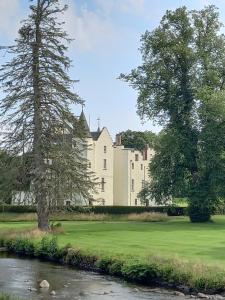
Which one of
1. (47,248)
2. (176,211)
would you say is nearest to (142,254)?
(47,248)

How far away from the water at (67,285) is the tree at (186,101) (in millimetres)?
27504

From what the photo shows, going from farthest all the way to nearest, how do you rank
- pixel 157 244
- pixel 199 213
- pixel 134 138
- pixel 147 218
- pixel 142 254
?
pixel 134 138
pixel 147 218
pixel 199 213
pixel 157 244
pixel 142 254

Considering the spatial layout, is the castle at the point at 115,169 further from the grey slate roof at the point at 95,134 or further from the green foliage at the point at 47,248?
the green foliage at the point at 47,248

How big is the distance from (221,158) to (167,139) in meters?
5.50

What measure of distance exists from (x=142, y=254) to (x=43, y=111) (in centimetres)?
1799

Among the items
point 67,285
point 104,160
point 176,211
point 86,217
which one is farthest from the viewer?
point 104,160

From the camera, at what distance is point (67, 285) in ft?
71.7

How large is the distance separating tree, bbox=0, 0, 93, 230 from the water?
41.1ft

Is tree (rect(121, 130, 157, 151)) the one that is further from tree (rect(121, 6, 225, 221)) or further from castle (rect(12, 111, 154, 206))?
tree (rect(121, 6, 225, 221))

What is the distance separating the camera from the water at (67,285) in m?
19.6

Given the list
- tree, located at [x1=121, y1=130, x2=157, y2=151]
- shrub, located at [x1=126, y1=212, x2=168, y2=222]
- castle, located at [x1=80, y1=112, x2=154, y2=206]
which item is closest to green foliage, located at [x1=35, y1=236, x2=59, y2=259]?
shrub, located at [x1=126, y1=212, x2=168, y2=222]

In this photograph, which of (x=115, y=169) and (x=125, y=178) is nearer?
(x=125, y=178)

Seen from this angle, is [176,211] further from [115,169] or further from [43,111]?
[43,111]

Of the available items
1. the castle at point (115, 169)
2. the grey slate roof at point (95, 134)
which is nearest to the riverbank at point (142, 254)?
the castle at point (115, 169)
